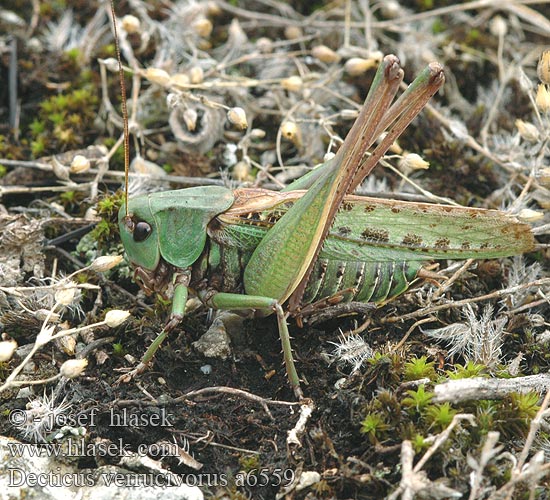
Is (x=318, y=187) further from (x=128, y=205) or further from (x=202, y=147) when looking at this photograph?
(x=202, y=147)

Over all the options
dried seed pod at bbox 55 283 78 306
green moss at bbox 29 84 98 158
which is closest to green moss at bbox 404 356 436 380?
dried seed pod at bbox 55 283 78 306

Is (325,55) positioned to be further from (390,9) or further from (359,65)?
(390,9)

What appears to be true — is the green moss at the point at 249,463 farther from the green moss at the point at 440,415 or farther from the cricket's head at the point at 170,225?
the cricket's head at the point at 170,225

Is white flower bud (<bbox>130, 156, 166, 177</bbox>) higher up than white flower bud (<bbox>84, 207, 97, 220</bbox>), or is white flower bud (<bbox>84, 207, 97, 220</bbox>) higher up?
white flower bud (<bbox>130, 156, 166, 177</bbox>)

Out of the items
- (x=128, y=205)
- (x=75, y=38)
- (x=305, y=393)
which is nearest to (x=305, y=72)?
(x=75, y=38)

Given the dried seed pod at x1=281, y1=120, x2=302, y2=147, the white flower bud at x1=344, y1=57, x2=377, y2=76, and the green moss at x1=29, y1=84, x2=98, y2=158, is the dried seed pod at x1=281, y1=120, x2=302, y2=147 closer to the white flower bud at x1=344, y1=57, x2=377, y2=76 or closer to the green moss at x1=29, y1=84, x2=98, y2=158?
the white flower bud at x1=344, y1=57, x2=377, y2=76

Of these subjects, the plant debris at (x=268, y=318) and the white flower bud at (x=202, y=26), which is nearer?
the plant debris at (x=268, y=318)

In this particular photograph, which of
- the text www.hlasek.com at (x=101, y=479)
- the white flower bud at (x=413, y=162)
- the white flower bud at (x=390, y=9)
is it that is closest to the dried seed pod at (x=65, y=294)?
the text www.hlasek.com at (x=101, y=479)
